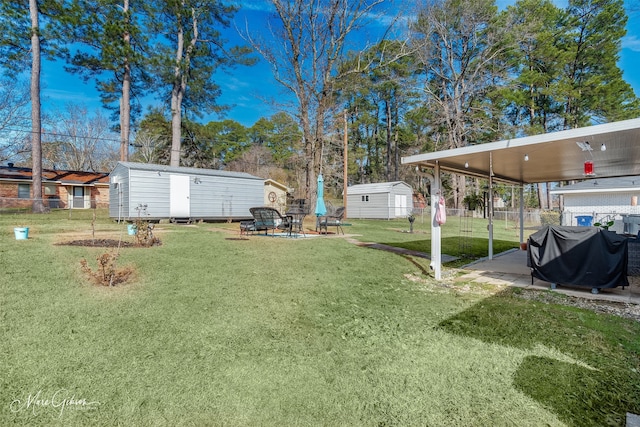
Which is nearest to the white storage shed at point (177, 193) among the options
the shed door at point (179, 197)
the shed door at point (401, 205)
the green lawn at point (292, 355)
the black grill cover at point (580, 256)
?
the shed door at point (179, 197)

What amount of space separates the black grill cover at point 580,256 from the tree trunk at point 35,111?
1881 centimetres

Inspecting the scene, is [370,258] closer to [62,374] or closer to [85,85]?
[62,374]

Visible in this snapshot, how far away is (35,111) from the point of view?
14.7 meters

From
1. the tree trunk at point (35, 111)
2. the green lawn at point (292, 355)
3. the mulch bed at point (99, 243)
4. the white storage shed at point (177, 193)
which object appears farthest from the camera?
the tree trunk at point (35, 111)

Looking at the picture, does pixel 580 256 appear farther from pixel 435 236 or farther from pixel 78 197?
pixel 78 197

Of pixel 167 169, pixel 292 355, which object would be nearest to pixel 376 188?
pixel 167 169

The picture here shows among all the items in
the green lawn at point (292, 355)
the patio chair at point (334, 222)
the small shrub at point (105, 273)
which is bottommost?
the green lawn at point (292, 355)

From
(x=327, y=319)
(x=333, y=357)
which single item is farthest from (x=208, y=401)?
(x=327, y=319)

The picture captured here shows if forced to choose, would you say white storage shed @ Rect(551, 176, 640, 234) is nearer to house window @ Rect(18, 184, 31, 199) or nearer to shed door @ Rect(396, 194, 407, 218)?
shed door @ Rect(396, 194, 407, 218)

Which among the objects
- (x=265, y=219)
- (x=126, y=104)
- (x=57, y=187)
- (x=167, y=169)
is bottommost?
(x=265, y=219)

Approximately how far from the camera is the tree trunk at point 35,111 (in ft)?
47.5

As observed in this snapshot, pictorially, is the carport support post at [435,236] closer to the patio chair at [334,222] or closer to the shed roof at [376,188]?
the patio chair at [334,222]

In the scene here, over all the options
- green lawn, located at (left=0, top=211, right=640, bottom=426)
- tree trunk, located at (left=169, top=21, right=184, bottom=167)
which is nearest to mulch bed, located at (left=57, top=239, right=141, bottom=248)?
green lawn, located at (left=0, top=211, right=640, bottom=426)

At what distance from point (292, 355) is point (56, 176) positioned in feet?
90.7
